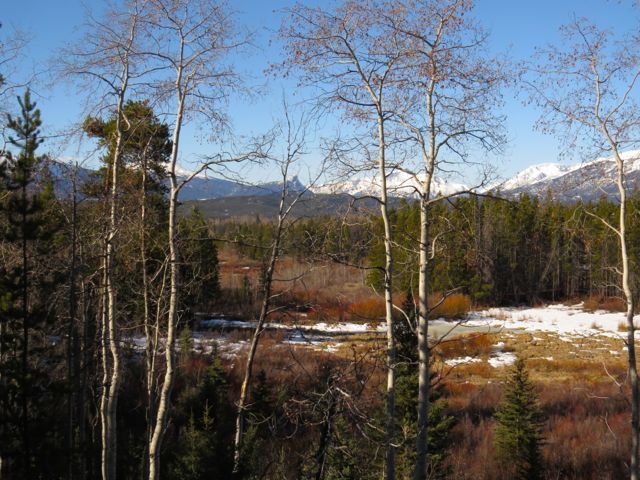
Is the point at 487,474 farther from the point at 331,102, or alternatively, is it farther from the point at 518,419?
the point at 331,102

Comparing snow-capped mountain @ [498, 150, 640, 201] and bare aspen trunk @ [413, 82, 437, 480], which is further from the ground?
snow-capped mountain @ [498, 150, 640, 201]

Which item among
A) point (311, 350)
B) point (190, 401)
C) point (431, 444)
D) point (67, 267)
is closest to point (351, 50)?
point (67, 267)

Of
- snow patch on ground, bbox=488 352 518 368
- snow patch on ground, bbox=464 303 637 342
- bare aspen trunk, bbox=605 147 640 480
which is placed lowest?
snow patch on ground, bbox=488 352 518 368

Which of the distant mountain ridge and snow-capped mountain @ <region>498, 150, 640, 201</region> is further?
snow-capped mountain @ <region>498, 150, 640, 201</region>

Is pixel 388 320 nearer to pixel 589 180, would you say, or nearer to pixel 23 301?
pixel 589 180

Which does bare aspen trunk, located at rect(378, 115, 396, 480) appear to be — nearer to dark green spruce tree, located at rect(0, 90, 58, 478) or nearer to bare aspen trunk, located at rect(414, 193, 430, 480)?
bare aspen trunk, located at rect(414, 193, 430, 480)

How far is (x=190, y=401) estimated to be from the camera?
17328 millimetres

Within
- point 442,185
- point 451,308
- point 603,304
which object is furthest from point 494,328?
point 603,304

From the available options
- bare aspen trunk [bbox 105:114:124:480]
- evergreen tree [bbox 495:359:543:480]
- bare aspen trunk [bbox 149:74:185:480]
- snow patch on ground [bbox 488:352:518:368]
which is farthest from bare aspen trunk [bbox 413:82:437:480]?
snow patch on ground [bbox 488:352:518:368]

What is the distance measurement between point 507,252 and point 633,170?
1905 inches

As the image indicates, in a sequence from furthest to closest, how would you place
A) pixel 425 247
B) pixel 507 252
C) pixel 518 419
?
pixel 507 252, pixel 518 419, pixel 425 247

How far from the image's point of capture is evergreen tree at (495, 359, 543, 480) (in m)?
13.8

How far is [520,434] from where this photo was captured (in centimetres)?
1406

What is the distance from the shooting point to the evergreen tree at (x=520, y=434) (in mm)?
13781
